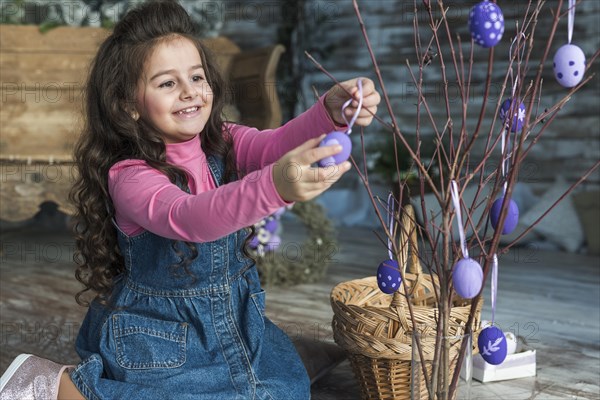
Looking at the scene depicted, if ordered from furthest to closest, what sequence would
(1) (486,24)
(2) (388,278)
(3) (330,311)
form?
(3) (330,311)
(2) (388,278)
(1) (486,24)

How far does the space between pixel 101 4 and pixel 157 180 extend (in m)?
3.25

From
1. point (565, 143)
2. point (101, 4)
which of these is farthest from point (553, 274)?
point (101, 4)

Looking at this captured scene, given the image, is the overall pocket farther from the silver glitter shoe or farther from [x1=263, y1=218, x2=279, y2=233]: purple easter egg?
[x1=263, y1=218, x2=279, y2=233]: purple easter egg

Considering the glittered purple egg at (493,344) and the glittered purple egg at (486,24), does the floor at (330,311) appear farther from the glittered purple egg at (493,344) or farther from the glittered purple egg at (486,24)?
the glittered purple egg at (486,24)

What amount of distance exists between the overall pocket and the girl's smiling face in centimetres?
39

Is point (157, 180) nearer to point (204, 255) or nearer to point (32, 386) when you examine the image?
point (204, 255)

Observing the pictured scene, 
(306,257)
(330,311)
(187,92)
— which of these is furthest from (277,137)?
(306,257)

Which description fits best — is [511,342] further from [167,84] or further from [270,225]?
[270,225]

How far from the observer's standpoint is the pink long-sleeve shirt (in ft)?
3.85

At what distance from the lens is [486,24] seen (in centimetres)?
93

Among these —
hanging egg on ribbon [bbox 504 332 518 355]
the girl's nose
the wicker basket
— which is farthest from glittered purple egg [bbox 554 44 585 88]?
hanging egg on ribbon [bbox 504 332 518 355]

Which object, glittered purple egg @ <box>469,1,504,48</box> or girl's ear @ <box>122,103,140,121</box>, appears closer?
glittered purple egg @ <box>469,1,504,48</box>

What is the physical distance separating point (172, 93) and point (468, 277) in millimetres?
765

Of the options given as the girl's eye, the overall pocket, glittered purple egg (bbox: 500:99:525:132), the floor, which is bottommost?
the floor
